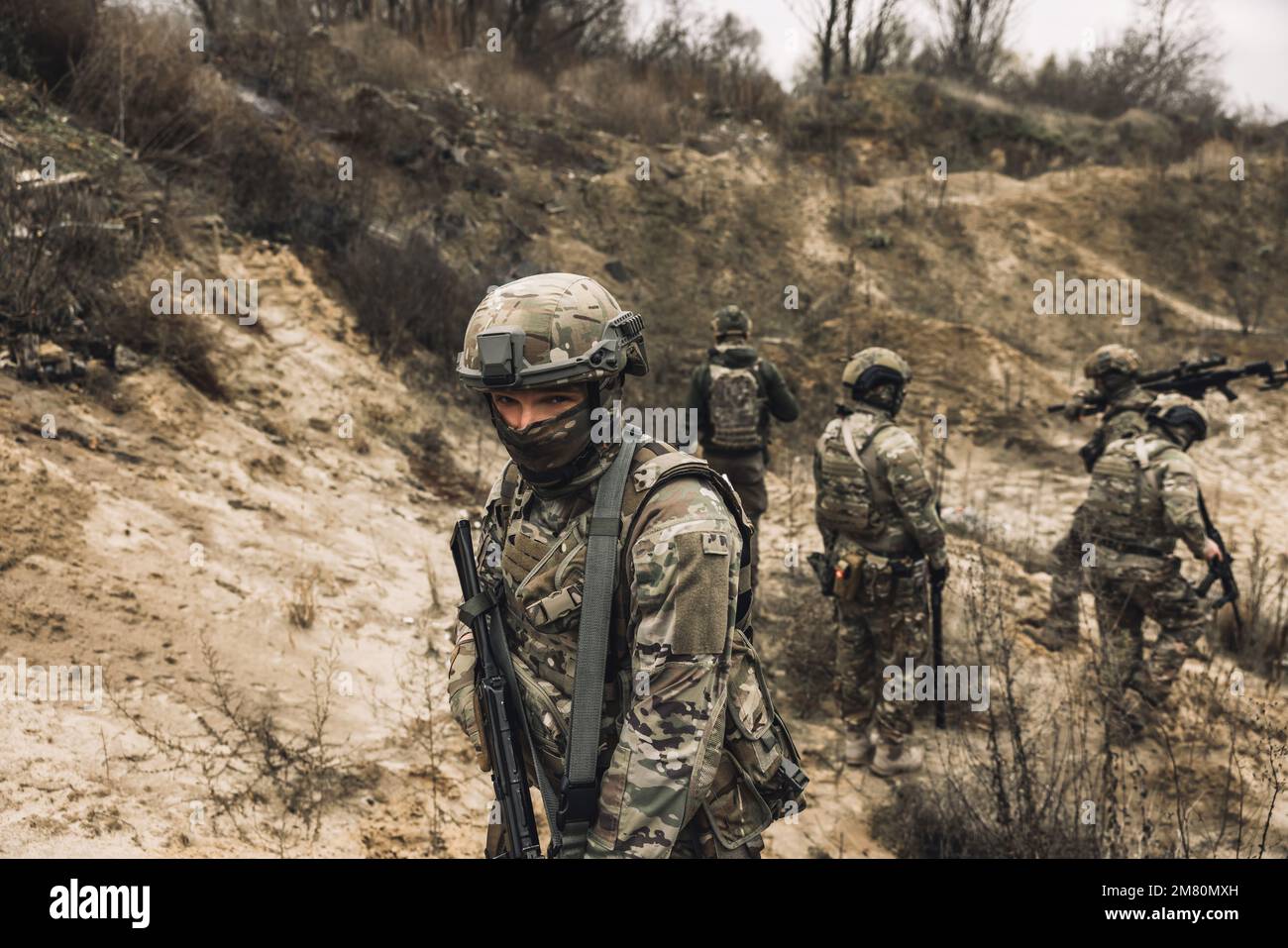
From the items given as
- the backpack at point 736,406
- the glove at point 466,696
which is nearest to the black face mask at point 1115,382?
the backpack at point 736,406

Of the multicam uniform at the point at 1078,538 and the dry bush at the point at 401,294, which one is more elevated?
the dry bush at the point at 401,294

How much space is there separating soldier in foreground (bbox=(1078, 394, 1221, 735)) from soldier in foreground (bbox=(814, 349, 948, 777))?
1.07m

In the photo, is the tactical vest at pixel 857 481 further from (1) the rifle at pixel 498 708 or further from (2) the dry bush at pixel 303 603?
(2) the dry bush at pixel 303 603

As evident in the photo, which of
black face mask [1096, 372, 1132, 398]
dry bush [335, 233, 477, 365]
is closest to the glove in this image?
black face mask [1096, 372, 1132, 398]

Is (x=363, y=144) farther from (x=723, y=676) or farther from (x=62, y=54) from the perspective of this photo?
(x=723, y=676)

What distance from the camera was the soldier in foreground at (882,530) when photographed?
13.7ft

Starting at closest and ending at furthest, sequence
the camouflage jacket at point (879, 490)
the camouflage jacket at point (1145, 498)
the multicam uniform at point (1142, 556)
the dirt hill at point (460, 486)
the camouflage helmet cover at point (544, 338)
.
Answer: the camouflage helmet cover at point (544, 338), the dirt hill at point (460, 486), the camouflage jacket at point (879, 490), the camouflage jacket at point (1145, 498), the multicam uniform at point (1142, 556)

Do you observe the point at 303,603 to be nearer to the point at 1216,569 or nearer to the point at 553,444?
the point at 553,444

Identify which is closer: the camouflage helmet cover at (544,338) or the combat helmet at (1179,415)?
the camouflage helmet cover at (544,338)

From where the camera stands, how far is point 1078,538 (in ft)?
17.6

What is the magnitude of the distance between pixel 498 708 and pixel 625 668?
33 centimetres

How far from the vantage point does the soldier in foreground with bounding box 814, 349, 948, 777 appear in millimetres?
4172

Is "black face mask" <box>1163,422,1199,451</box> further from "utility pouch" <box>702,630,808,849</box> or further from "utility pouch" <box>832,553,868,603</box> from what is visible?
"utility pouch" <box>702,630,808,849</box>
